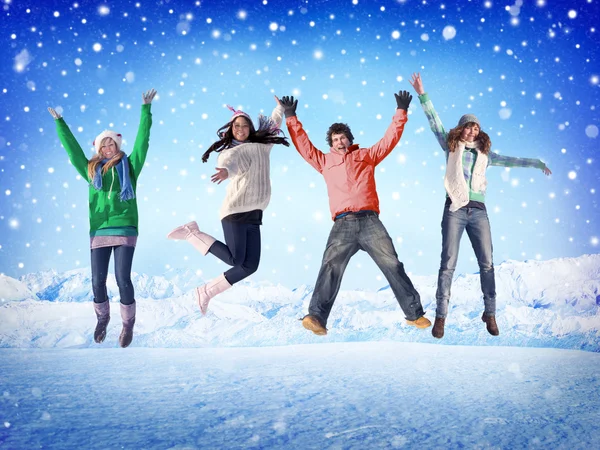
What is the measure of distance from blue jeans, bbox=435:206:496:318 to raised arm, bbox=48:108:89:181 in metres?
3.83

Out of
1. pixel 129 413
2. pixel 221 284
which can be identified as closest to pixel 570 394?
pixel 221 284

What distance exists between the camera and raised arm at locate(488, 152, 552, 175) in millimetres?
5805

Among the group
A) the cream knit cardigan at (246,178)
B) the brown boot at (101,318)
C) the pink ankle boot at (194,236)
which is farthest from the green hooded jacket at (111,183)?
the cream knit cardigan at (246,178)

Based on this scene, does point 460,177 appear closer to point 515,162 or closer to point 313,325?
point 515,162

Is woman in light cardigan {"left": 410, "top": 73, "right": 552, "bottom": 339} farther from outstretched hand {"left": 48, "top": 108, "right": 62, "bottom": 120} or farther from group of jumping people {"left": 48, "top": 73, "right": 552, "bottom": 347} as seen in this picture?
outstretched hand {"left": 48, "top": 108, "right": 62, "bottom": 120}

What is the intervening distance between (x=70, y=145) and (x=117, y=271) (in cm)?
144

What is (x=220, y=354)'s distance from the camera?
7.86m

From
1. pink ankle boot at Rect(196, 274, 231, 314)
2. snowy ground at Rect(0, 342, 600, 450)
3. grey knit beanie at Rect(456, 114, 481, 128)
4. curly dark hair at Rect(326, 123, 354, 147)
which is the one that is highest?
grey knit beanie at Rect(456, 114, 481, 128)

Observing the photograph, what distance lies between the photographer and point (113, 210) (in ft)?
17.6

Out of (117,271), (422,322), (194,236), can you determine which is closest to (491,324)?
(422,322)

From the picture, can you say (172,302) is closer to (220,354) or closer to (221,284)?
(220,354)

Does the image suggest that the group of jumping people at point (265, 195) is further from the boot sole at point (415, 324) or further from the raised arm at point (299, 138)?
the boot sole at point (415, 324)

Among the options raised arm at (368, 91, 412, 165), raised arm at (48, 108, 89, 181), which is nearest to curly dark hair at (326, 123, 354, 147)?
raised arm at (368, 91, 412, 165)

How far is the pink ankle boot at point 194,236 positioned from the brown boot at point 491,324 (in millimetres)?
2964
